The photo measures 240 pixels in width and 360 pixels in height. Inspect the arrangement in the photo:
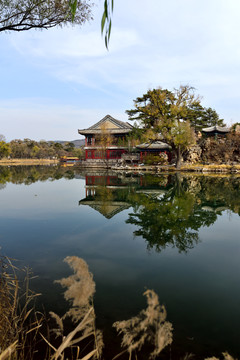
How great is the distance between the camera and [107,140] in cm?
4538

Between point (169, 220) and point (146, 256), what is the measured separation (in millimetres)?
3572

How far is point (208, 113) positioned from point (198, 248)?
5082 centimetres

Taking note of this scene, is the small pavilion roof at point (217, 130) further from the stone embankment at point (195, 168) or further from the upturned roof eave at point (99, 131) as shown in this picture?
the upturned roof eave at point (99, 131)

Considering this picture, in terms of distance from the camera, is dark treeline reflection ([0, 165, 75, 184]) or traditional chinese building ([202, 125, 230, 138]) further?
traditional chinese building ([202, 125, 230, 138])

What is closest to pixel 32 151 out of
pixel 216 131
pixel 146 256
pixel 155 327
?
pixel 216 131

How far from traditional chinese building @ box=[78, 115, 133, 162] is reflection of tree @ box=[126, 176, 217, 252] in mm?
32174

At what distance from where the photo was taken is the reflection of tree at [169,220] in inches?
294

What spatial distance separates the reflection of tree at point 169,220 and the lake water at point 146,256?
0.03m

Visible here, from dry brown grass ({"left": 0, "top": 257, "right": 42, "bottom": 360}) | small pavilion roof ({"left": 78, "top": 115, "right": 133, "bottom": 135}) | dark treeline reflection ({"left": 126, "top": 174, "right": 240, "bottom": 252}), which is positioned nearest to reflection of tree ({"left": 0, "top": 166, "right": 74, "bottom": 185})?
dark treeline reflection ({"left": 126, "top": 174, "right": 240, "bottom": 252})

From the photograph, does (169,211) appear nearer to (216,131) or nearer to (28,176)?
(28,176)

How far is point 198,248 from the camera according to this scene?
6945 mm

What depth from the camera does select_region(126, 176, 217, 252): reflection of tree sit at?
24.5 feet

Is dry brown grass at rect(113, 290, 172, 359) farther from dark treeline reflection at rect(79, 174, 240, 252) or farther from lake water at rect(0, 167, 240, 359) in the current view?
dark treeline reflection at rect(79, 174, 240, 252)

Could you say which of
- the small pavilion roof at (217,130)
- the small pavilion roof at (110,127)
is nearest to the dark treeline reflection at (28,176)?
the small pavilion roof at (110,127)
